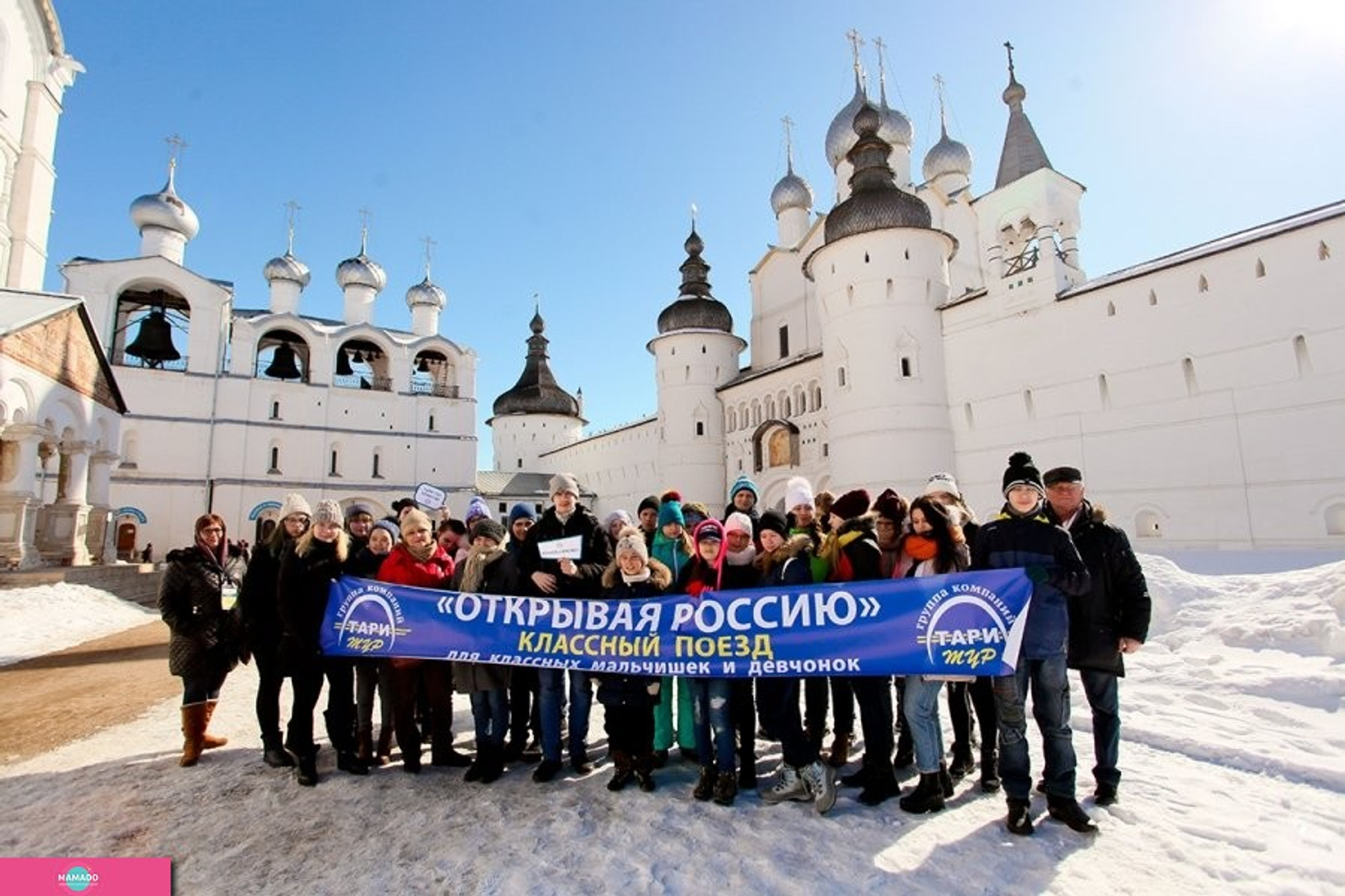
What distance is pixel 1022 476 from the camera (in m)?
3.73

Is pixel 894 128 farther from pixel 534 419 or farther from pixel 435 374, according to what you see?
pixel 534 419

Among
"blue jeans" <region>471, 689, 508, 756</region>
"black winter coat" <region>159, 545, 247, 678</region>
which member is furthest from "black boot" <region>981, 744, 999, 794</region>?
"black winter coat" <region>159, 545, 247, 678</region>

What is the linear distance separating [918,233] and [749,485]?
793 inches

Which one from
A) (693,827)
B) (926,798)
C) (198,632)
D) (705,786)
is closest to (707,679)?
(705,786)

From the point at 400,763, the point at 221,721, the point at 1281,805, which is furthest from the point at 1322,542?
the point at 221,721

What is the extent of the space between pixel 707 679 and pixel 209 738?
3864mm

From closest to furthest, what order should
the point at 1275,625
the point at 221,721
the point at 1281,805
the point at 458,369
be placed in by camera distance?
the point at 1281,805 → the point at 221,721 → the point at 1275,625 → the point at 458,369

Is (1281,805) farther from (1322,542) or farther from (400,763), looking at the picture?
(1322,542)

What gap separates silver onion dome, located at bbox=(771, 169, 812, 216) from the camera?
113 ft

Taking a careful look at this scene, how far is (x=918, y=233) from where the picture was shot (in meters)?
22.9

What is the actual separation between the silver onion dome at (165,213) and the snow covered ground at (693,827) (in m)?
31.4

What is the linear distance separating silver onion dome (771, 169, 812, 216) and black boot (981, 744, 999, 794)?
33887 millimetres

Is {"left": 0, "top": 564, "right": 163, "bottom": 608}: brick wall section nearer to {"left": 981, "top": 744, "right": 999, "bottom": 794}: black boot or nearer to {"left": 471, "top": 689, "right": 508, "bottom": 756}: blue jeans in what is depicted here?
{"left": 471, "top": 689, "right": 508, "bottom": 756}: blue jeans

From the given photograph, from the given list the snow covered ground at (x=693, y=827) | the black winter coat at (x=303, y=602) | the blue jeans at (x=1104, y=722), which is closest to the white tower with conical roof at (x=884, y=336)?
the snow covered ground at (x=693, y=827)
